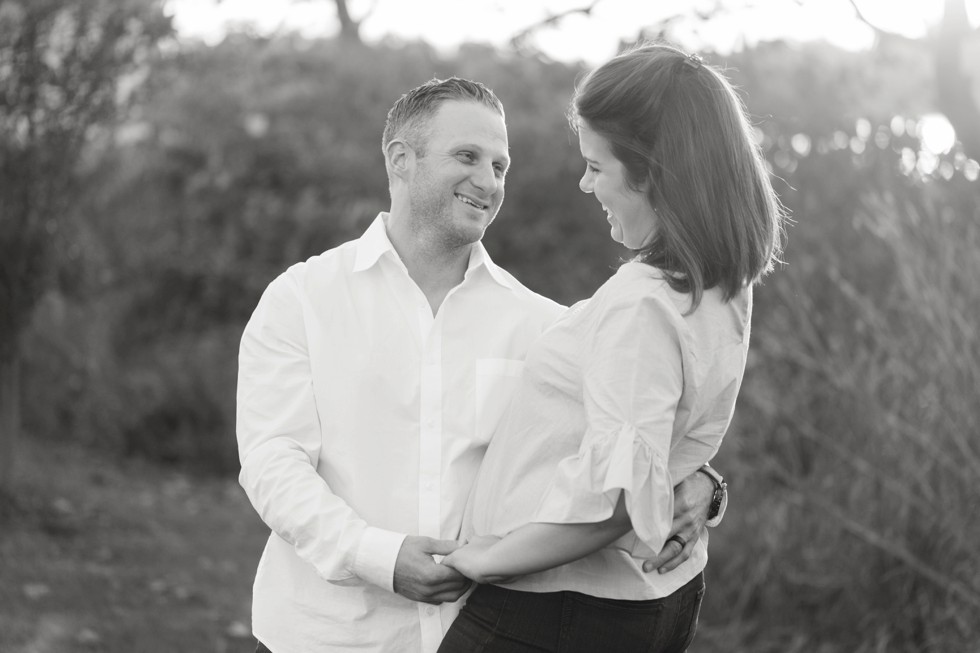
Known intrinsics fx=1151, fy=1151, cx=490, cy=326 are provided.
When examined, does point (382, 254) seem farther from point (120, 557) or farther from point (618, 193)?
point (120, 557)

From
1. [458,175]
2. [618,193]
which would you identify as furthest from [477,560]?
[458,175]

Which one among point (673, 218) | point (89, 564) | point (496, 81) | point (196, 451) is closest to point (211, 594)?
point (89, 564)

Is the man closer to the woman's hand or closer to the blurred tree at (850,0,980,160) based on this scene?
the woman's hand

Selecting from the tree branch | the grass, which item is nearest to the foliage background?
the grass

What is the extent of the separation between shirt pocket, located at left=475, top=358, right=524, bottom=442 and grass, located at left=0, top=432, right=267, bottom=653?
2.99 metres

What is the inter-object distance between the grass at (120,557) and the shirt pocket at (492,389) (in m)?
2.99

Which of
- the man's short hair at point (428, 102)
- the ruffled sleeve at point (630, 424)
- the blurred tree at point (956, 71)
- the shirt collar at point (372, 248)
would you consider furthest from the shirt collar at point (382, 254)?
the blurred tree at point (956, 71)

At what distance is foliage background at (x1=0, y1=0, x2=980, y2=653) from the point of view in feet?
17.1

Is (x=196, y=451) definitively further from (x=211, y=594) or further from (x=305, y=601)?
(x=305, y=601)

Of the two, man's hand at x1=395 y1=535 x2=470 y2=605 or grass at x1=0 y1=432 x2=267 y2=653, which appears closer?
man's hand at x1=395 y1=535 x2=470 y2=605

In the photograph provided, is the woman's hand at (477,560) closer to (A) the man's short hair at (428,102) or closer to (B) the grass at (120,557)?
(A) the man's short hair at (428,102)

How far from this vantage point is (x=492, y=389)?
2949 mm

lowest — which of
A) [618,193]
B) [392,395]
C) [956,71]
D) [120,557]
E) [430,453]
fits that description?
[120,557]

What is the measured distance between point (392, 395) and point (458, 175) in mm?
613
